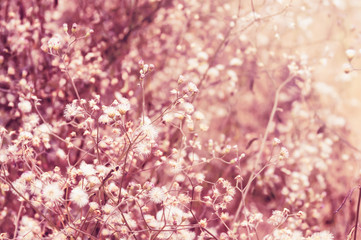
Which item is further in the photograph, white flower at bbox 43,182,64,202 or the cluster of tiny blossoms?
the cluster of tiny blossoms

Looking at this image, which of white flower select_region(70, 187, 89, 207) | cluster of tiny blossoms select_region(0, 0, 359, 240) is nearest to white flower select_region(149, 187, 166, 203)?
white flower select_region(70, 187, 89, 207)

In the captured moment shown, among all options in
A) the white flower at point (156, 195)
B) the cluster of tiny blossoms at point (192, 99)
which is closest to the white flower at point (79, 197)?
the white flower at point (156, 195)

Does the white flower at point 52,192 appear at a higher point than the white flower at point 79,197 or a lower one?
higher

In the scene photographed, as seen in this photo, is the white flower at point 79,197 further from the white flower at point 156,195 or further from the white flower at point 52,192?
the white flower at point 156,195

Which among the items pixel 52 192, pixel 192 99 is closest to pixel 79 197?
pixel 52 192

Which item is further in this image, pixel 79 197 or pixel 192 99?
pixel 192 99

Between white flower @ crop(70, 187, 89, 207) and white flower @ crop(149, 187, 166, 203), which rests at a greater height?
white flower @ crop(70, 187, 89, 207)

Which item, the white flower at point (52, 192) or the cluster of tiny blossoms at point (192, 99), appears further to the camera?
the cluster of tiny blossoms at point (192, 99)

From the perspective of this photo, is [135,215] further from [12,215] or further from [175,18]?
[175,18]

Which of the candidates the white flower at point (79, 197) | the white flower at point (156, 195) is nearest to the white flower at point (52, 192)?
the white flower at point (79, 197)

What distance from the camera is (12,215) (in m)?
1.52

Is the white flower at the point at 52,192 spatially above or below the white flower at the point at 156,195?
above

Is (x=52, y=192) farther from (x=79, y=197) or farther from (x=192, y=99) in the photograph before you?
(x=192, y=99)

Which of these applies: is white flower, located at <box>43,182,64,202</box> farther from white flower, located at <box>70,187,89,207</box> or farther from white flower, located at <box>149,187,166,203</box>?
white flower, located at <box>149,187,166,203</box>
